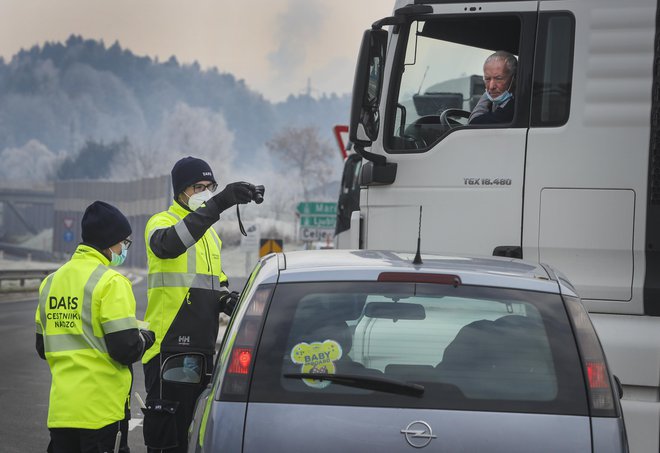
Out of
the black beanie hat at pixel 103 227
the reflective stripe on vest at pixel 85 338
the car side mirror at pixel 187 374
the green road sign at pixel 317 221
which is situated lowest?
the green road sign at pixel 317 221

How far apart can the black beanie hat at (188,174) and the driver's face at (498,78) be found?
6.40 ft

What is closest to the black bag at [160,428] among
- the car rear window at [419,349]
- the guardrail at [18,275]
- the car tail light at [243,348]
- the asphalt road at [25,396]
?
the car tail light at [243,348]

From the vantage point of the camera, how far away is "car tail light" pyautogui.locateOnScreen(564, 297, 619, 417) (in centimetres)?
370

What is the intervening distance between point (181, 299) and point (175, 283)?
10 cm

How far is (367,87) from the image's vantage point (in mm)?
7102

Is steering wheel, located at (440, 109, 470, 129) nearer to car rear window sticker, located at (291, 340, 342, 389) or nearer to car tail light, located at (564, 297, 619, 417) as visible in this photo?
car tail light, located at (564, 297, 619, 417)

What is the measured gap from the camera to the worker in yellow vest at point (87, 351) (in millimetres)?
5109

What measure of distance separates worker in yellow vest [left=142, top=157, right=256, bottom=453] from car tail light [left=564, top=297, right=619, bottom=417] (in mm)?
2771

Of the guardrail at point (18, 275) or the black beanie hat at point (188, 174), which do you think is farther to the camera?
the guardrail at point (18, 275)

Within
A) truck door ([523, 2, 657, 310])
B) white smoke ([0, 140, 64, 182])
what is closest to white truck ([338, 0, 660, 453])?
truck door ([523, 2, 657, 310])

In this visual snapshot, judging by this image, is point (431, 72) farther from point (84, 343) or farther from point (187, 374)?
point (187, 374)

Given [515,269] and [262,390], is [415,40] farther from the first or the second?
[262,390]

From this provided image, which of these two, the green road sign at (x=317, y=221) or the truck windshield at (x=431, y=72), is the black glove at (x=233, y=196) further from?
the green road sign at (x=317, y=221)

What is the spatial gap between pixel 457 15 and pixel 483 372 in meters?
4.04
